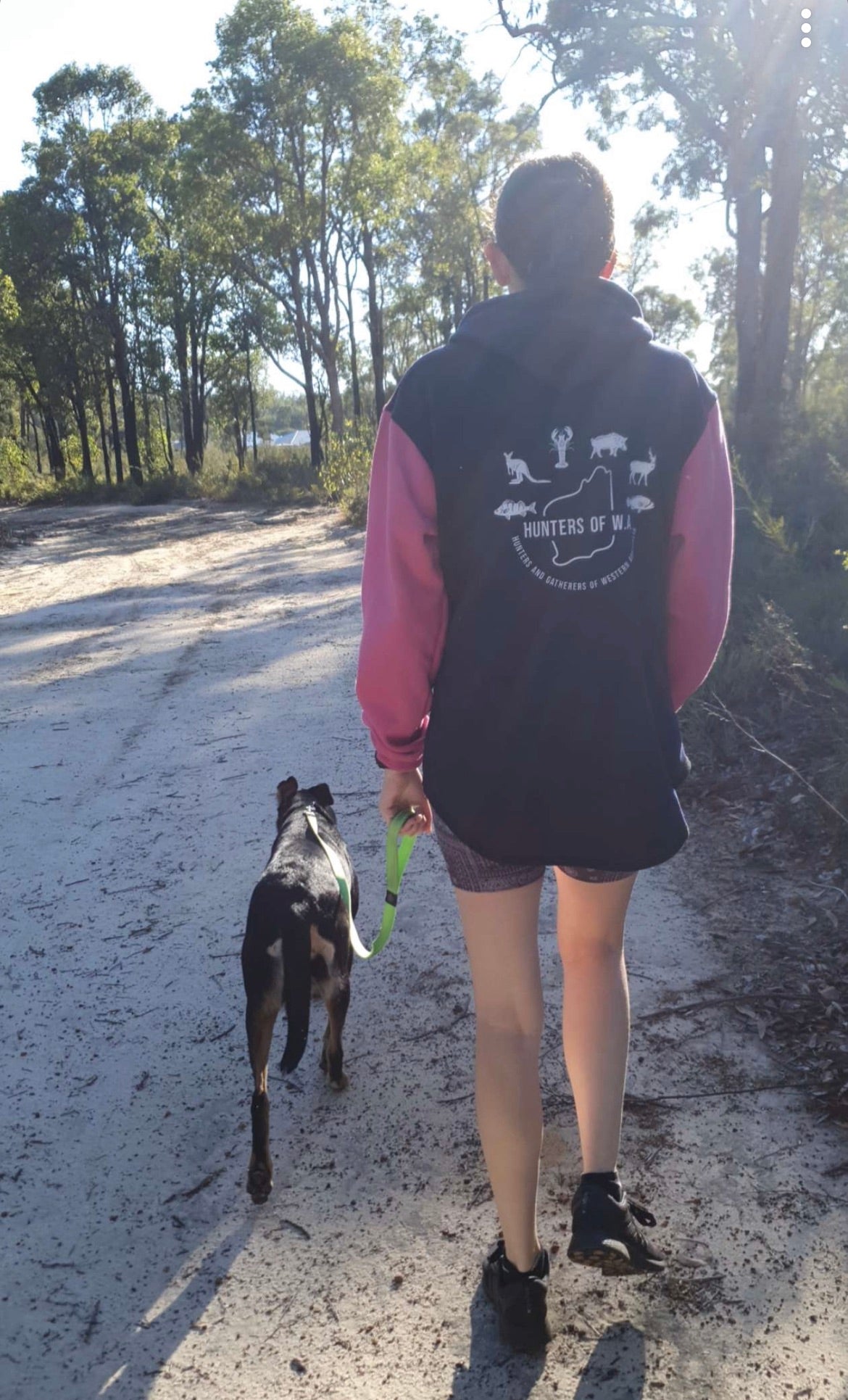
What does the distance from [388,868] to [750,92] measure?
1461 centimetres

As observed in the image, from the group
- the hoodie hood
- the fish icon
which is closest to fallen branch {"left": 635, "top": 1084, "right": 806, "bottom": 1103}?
the fish icon

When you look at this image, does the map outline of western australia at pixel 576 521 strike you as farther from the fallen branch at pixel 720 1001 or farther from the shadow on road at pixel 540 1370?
the fallen branch at pixel 720 1001

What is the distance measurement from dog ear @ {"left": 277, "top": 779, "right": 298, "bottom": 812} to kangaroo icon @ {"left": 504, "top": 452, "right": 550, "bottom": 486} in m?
2.50

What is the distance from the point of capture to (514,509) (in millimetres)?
1918

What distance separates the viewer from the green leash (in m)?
2.50

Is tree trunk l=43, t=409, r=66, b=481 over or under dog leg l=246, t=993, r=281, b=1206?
over

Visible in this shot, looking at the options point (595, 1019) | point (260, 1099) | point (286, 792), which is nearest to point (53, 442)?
point (286, 792)

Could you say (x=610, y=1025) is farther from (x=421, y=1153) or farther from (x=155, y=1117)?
(x=155, y=1117)

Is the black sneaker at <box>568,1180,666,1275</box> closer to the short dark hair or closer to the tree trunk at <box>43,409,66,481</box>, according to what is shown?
the short dark hair

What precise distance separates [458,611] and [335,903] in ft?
5.05

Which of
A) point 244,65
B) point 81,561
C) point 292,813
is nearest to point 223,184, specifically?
point 244,65

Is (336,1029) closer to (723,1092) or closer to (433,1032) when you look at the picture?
(433,1032)

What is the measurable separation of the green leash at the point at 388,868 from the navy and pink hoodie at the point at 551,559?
43cm

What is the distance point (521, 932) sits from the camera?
2158 millimetres
